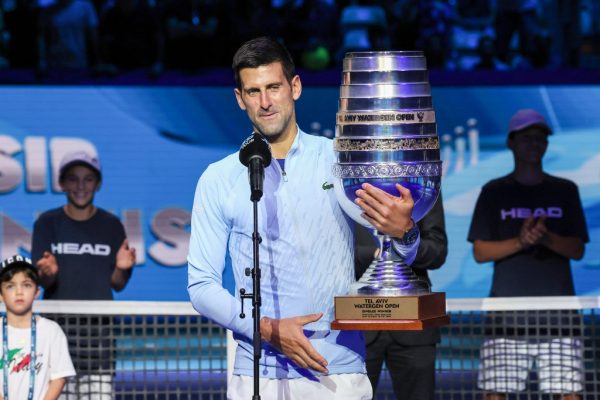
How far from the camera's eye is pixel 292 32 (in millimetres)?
11695

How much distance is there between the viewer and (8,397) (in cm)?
677

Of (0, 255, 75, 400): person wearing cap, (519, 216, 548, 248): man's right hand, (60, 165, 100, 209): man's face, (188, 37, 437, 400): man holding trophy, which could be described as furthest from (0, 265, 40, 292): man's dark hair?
(519, 216, 548, 248): man's right hand

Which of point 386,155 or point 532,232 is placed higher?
point 532,232

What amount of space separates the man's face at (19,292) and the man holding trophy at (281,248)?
102 inches

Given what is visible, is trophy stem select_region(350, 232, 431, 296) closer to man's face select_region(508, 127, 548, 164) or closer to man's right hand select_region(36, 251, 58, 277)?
man's right hand select_region(36, 251, 58, 277)

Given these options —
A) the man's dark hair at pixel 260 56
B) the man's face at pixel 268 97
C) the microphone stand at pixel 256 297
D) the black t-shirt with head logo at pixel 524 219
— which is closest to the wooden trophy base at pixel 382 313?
the microphone stand at pixel 256 297

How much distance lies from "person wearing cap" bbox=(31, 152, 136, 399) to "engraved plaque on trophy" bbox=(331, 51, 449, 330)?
12.1ft

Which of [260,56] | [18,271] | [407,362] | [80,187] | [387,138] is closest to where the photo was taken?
[387,138]

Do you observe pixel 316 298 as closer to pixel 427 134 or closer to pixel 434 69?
pixel 427 134

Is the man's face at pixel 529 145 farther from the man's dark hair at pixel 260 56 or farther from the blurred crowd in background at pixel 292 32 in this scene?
the man's dark hair at pixel 260 56

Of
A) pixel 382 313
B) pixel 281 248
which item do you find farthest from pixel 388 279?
pixel 281 248

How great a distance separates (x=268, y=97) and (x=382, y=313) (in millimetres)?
805

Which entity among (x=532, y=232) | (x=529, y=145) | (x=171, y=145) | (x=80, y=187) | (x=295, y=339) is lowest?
(x=295, y=339)

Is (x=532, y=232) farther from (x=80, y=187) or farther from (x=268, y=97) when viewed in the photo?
(x=268, y=97)
